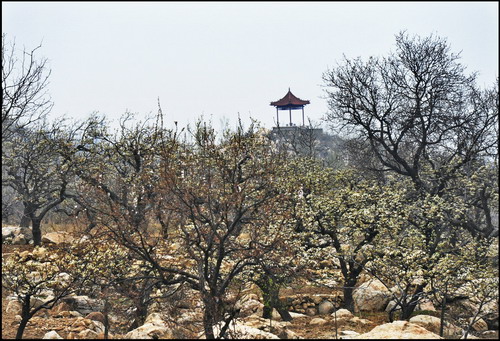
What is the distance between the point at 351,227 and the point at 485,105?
8.66 meters

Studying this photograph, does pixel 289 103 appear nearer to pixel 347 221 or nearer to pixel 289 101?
pixel 289 101

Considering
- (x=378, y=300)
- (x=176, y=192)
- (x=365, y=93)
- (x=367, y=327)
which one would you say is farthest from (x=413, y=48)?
(x=176, y=192)

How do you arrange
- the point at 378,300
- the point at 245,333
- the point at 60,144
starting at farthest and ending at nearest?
the point at 60,144 < the point at 378,300 < the point at 245,333

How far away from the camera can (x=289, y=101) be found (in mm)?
39250

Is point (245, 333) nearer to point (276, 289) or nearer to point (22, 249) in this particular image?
point (276, 289)

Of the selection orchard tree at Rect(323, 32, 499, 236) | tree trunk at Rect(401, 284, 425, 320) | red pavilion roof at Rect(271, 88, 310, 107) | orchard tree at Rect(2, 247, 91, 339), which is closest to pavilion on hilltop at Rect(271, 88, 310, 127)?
red pavilion roof at Rect(271, 88, 310, 107)

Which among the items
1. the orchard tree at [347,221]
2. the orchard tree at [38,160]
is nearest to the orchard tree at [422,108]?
the orchard tree at [347,221]

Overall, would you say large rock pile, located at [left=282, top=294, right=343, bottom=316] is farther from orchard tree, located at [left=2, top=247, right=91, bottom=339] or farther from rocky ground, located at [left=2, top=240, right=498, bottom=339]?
orchard tree, located at [left=2, top=247, right=91, bottom=339]

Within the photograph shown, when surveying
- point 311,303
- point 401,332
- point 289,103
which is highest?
point 289,103

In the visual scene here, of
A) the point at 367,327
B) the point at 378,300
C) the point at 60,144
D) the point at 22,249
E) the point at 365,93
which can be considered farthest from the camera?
the point at 365,93

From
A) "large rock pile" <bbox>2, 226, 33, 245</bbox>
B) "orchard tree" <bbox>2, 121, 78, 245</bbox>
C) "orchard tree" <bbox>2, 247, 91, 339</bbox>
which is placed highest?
"orchard tree" <bbox>2, 121, 78, 245</bbox>

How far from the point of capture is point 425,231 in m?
15.7

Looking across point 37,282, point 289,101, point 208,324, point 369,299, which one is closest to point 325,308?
point 369,299

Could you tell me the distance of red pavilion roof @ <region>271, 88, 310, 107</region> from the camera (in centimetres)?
3903
